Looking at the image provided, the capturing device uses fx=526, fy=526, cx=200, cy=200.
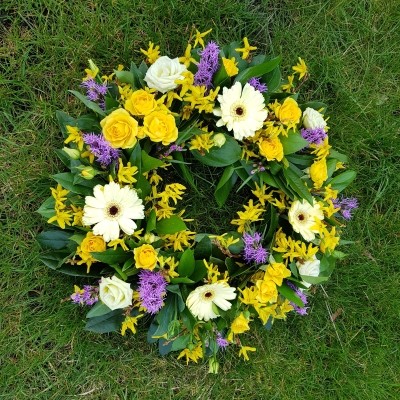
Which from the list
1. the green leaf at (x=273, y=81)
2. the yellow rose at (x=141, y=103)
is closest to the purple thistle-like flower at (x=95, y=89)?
the yellow rose at (x=141, y=103)

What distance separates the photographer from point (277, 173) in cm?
203

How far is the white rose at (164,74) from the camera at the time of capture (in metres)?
1.83

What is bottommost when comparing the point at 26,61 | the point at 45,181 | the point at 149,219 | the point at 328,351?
the point at 328,351

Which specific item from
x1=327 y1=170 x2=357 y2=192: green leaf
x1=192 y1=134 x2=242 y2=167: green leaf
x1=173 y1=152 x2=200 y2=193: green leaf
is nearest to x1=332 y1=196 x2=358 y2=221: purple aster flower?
x1=327 y1=170 x2=357 y2=192: green leaf

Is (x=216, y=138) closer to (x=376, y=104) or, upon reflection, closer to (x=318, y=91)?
(x=318, y=91)

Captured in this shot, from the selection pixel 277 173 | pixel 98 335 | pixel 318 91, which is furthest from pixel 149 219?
pixel 318 91

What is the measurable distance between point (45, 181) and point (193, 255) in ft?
2.37

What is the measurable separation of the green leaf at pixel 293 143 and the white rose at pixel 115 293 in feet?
2.50

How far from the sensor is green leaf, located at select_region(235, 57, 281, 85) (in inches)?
76.1

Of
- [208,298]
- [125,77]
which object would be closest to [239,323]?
[208,298]

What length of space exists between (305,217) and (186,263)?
477 mm

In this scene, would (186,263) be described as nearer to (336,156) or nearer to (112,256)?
(112,256)

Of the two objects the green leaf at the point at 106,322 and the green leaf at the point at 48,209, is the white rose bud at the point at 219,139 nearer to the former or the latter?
the green leaf at the point at 48,209

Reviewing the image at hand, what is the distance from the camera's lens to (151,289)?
6.17 feet
